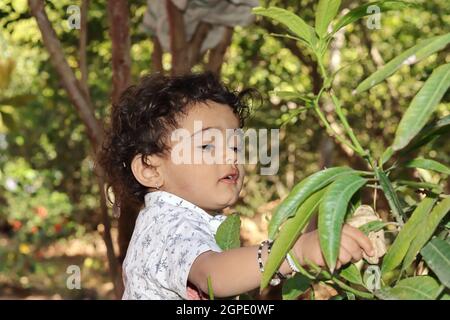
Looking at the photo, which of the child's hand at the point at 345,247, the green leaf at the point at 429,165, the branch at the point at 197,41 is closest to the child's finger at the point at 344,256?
the child's hand at the point at 345,247

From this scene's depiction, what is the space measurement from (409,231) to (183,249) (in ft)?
1.22

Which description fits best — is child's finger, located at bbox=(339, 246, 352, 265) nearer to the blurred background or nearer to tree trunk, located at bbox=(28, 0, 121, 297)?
the blurred background

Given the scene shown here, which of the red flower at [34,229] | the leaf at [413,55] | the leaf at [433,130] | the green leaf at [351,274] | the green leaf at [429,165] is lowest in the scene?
the red flower at [34,229]

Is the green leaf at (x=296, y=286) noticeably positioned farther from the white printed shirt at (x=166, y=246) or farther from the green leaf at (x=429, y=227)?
the green leaf at (x=429, y=227)

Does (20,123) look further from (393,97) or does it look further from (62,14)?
(393,97)

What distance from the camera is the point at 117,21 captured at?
2.40 m

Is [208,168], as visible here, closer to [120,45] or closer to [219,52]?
[120,45]

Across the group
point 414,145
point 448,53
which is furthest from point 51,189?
point 414,145

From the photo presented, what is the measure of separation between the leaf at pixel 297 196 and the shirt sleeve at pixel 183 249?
23cm

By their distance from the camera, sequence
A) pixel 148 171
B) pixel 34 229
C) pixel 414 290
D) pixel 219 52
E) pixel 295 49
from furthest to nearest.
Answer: pixel 34 229 < pixel 295 49 < pixel 219 52 < pixel 148 171 < pixel 414 290

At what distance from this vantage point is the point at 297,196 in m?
0.97

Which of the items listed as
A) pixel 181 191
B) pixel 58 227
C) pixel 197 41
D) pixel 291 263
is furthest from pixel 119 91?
pixel 58 227

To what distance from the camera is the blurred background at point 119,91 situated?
2.48 meters

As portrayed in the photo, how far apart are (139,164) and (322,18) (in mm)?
565
